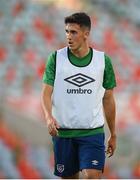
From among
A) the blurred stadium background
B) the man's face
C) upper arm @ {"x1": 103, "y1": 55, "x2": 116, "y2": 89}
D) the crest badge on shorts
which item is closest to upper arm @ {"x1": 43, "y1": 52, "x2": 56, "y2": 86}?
the man's face

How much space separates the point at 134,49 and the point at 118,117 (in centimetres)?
80

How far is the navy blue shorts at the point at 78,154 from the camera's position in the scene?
4.54 meters

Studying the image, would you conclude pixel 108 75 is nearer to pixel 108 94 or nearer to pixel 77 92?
pixel 108 94

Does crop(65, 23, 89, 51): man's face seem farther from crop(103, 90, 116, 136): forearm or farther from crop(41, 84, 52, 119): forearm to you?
crop(103, 90, 116, 136): forearm

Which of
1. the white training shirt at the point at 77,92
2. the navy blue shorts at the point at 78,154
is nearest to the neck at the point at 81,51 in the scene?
the white training shirt at the point at 77,92

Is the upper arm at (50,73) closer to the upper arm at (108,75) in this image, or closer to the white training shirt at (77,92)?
the white training shirt at (77,92)

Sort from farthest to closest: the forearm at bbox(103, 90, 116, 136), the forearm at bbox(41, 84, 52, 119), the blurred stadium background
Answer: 1. the blurred stadium background
2. the forearm at bbox(103, 90, 116, 136)
3. the forearm at bbox(41, 84, 52, 119)

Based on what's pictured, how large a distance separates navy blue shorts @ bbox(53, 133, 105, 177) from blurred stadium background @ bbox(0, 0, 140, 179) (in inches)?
110

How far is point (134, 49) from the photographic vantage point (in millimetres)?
7648

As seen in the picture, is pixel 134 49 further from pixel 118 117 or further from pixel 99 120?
pixel 99 120

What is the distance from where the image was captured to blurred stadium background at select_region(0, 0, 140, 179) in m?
7.50

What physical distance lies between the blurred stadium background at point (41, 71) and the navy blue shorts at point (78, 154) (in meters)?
2.79

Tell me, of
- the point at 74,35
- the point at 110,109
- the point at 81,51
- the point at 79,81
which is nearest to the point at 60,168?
the point at 110,109

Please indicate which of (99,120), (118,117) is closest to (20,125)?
(118,117)
